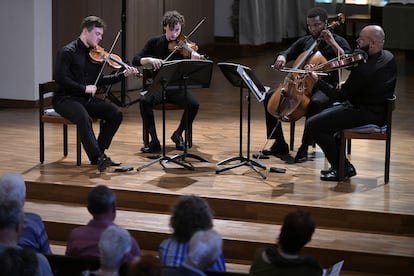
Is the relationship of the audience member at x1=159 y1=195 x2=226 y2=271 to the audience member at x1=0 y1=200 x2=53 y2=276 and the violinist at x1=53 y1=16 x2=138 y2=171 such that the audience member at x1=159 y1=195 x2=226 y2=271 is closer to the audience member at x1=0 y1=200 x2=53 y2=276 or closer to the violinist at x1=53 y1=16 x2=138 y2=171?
the audience member at x1=0 y1=200 x2=53 y2=276

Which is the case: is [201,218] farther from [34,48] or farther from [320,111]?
[34,48]

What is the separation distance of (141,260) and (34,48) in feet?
21.5

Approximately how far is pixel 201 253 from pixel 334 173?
133 inches

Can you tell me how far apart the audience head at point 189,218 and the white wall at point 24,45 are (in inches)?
229

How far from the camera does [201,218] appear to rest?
4.32 metres

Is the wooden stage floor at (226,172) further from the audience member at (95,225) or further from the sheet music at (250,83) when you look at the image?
the audience member at (95,225)

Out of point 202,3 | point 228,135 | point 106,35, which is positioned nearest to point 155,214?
point 228,135

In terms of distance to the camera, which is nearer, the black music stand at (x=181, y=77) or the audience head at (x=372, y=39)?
the audience head at (x=372, y=39)

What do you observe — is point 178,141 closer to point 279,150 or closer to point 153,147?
point 153,147

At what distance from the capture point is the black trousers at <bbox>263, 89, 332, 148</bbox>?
756cm

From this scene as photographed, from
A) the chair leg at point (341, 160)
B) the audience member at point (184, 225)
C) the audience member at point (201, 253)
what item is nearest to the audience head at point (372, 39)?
the chair leg at point (341, 160)

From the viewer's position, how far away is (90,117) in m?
7.43

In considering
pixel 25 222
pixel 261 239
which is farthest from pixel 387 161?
pixel 25 222

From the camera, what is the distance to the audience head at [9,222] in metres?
4.17
